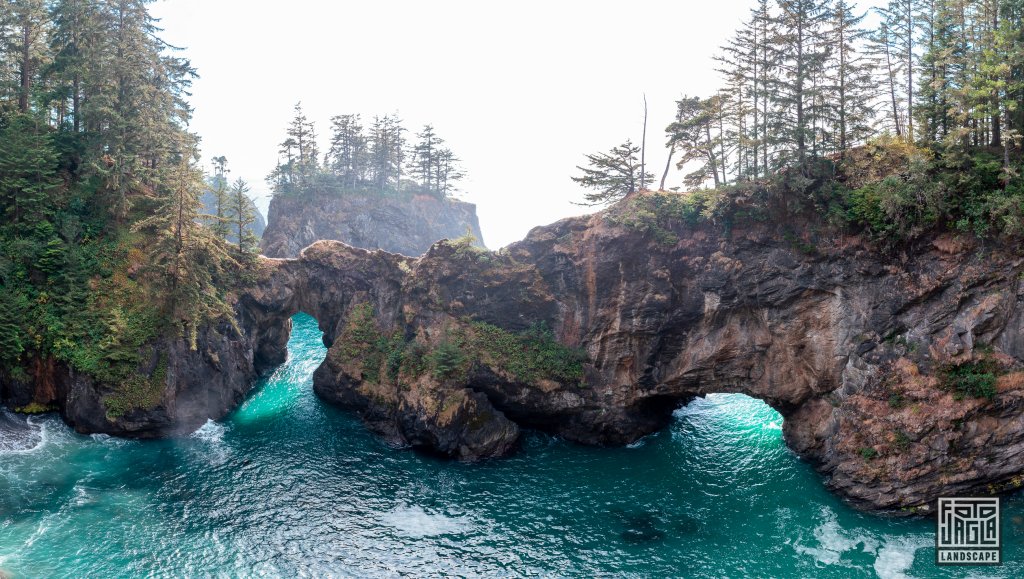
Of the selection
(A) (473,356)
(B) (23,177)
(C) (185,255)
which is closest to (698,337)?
(A) (473,356)

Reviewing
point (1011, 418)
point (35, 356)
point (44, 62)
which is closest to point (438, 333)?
point (35, 356)

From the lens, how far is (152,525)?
22.2m

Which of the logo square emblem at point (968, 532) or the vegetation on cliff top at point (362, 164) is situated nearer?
the logo square emblem at point (968, 532)

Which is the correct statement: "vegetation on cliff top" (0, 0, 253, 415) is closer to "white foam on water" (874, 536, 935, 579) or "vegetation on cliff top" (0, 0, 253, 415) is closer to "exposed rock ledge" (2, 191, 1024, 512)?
"exposed rock ledge" (2, 191, 1024, 512)

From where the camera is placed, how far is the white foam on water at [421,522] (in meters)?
22.7

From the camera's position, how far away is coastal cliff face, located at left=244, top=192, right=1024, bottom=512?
22156 millimetres

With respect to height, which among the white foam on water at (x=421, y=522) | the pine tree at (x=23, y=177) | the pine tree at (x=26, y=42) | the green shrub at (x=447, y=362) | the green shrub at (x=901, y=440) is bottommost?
the white foam on water at (x=421, y=522)

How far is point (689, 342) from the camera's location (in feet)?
99.5

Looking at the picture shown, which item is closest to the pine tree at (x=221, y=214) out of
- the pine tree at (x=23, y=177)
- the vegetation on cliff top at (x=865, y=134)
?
the pine tree at (x=23, y=177)

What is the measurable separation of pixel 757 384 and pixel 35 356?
146ft

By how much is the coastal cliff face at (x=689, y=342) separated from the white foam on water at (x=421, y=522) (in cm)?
568

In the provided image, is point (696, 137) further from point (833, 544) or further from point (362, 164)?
point (362, 164)

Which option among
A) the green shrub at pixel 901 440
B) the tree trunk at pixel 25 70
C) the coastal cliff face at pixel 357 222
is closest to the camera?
the green shrub at pixel 901 440

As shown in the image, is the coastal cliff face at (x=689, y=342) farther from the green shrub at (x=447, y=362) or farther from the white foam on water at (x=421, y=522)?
the white foam on water at (x=421, y=522)
